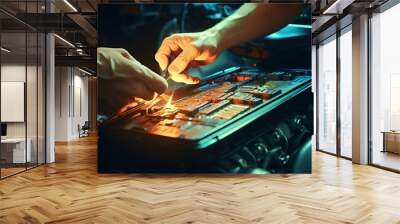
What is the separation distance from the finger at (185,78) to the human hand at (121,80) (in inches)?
8.0

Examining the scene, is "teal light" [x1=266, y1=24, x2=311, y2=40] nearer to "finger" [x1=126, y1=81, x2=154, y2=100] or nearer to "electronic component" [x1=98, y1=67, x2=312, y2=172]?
"electronic component" [x1=98, y1=67, x2=312, y2=172]

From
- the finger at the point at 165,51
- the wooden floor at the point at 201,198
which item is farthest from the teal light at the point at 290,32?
the wooden floor at the point at 201,198

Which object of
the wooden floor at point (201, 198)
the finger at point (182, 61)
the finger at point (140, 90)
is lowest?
the wooden floor at point (201, 198)

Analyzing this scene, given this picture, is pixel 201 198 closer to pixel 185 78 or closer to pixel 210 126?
pixel 210 126

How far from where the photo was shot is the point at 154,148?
6836 mm

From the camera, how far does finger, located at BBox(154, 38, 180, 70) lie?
22.6ft

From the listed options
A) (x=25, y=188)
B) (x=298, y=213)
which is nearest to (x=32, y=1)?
(x=25, y=188)

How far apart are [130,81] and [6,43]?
235 cm

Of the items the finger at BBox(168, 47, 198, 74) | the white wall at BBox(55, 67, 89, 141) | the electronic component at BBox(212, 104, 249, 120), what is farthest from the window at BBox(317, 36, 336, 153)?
the white wall at BBox(55, 67, 89, 141)

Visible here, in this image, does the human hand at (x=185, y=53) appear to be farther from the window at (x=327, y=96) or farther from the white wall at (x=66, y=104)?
the white wall at (x=66, y=104)

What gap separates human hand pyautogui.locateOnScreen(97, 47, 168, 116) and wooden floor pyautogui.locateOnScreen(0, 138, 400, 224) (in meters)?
1.37

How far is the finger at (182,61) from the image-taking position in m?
6.85

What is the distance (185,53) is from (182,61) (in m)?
0.16

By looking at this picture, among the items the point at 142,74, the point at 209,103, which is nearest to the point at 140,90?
the point at 142,74
